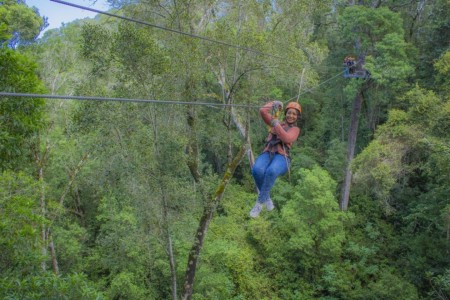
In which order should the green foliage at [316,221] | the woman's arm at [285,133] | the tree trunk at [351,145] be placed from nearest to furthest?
the woman's arm at [285,133]
the green foliage at [316,221]
the tree trunk at [351,145]

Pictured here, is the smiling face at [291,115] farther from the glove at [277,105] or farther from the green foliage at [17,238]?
the green foliage at [17,238]

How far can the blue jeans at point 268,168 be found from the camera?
4.03 meters

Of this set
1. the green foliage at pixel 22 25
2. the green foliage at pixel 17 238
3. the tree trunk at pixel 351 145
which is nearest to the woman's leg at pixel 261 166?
the green foliage at pixel 17 238

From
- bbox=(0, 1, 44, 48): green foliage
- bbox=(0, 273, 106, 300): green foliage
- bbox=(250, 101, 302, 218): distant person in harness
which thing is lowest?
bbox=(0, 273, 106, 300): green foliage

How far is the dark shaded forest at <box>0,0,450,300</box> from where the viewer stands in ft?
18.7

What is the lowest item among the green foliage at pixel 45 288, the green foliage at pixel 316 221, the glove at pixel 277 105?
the green foliage at pixel 316 221

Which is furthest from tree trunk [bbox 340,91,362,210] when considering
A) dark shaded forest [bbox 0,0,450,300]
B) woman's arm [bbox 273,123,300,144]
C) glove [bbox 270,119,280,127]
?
glove [bbox 270,119,280,127]

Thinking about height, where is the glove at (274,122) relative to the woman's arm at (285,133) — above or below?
above

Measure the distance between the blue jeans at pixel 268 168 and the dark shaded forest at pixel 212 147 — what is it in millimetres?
573

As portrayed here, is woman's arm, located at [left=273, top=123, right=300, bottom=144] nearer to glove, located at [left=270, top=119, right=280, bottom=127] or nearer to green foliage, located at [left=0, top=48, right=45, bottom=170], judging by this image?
glove, located at [left=270, top=119, right=280, bottom=127]

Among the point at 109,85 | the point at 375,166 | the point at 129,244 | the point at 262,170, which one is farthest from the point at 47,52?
the point at 375,166

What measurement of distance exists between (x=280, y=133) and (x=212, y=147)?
646 cm

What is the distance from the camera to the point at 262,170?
4.10m

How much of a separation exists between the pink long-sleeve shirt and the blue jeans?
7 cm
